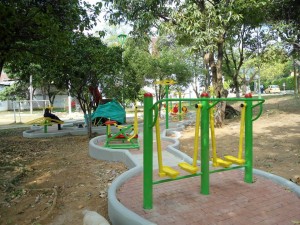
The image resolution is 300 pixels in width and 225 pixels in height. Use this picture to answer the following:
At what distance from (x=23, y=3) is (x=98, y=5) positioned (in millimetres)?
2170

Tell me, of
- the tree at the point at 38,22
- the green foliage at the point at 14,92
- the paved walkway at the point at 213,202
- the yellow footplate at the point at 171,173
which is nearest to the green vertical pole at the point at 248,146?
the paved walkway at the point at 213,202

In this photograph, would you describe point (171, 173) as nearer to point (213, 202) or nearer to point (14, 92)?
point (213, 202)

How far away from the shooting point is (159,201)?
154 inches

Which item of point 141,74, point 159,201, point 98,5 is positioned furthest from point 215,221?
point 141,74

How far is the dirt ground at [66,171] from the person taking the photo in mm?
4305

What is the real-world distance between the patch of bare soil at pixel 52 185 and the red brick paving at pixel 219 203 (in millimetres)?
758

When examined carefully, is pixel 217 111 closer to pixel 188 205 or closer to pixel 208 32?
pixel 208 32

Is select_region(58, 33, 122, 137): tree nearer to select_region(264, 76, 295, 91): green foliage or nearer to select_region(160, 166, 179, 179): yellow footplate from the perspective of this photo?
select_region(160, 166, 179, 179): yellow footplate

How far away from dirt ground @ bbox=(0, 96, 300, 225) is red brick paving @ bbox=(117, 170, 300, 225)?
0.69 m

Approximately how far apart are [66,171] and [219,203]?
11.8 ft

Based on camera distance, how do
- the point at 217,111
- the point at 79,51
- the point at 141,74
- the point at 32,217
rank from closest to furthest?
the point at 32,217
the point at 79,51
the point at 217,111
the point at 141,74

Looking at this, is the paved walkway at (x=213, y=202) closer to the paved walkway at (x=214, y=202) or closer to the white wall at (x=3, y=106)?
the paved walkway at (x=214, y=202)

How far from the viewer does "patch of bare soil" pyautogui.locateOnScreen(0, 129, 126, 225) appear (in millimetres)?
4188

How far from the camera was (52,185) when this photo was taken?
17.7 feet
